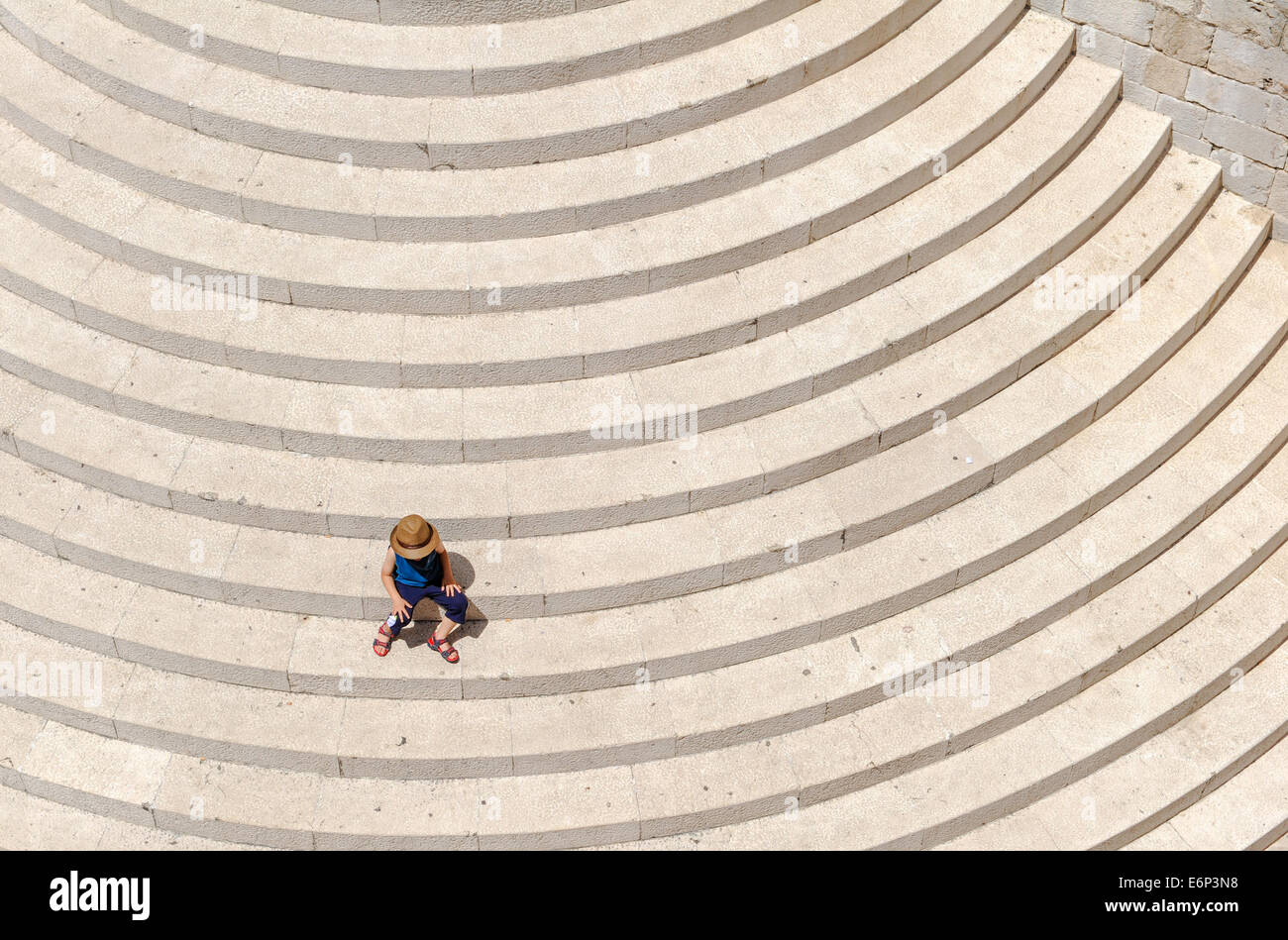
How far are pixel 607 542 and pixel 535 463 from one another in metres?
0.86

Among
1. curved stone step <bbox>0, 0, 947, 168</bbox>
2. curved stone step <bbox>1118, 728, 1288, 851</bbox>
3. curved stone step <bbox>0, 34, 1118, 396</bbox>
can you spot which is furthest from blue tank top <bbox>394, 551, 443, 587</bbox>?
curved stone step <bbox>1118, 728, 1288, 851</bbox>

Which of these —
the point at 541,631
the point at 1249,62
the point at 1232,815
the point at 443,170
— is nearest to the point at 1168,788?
the point at 1232,815

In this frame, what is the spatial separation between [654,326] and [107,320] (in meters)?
4.46

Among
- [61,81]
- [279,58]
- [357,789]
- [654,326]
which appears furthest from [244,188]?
[357,789]

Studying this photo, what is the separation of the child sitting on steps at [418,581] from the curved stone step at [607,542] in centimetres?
33

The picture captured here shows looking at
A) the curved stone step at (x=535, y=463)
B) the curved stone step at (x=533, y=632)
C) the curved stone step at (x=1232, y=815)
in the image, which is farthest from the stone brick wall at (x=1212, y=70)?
the curved stone step at (x=1232, y=815)

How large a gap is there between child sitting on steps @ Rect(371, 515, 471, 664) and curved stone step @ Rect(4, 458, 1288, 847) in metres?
1.12

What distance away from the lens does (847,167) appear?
42.4ft

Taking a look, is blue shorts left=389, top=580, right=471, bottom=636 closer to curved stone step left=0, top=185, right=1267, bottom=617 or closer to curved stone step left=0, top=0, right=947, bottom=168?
curved stone step left=0, top=185, right=1267, bottom=617

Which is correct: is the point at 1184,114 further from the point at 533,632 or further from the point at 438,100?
the point at 533,632

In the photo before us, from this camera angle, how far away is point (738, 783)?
37.6 feet

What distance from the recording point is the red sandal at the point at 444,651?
1152 cm

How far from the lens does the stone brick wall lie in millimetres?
13203
